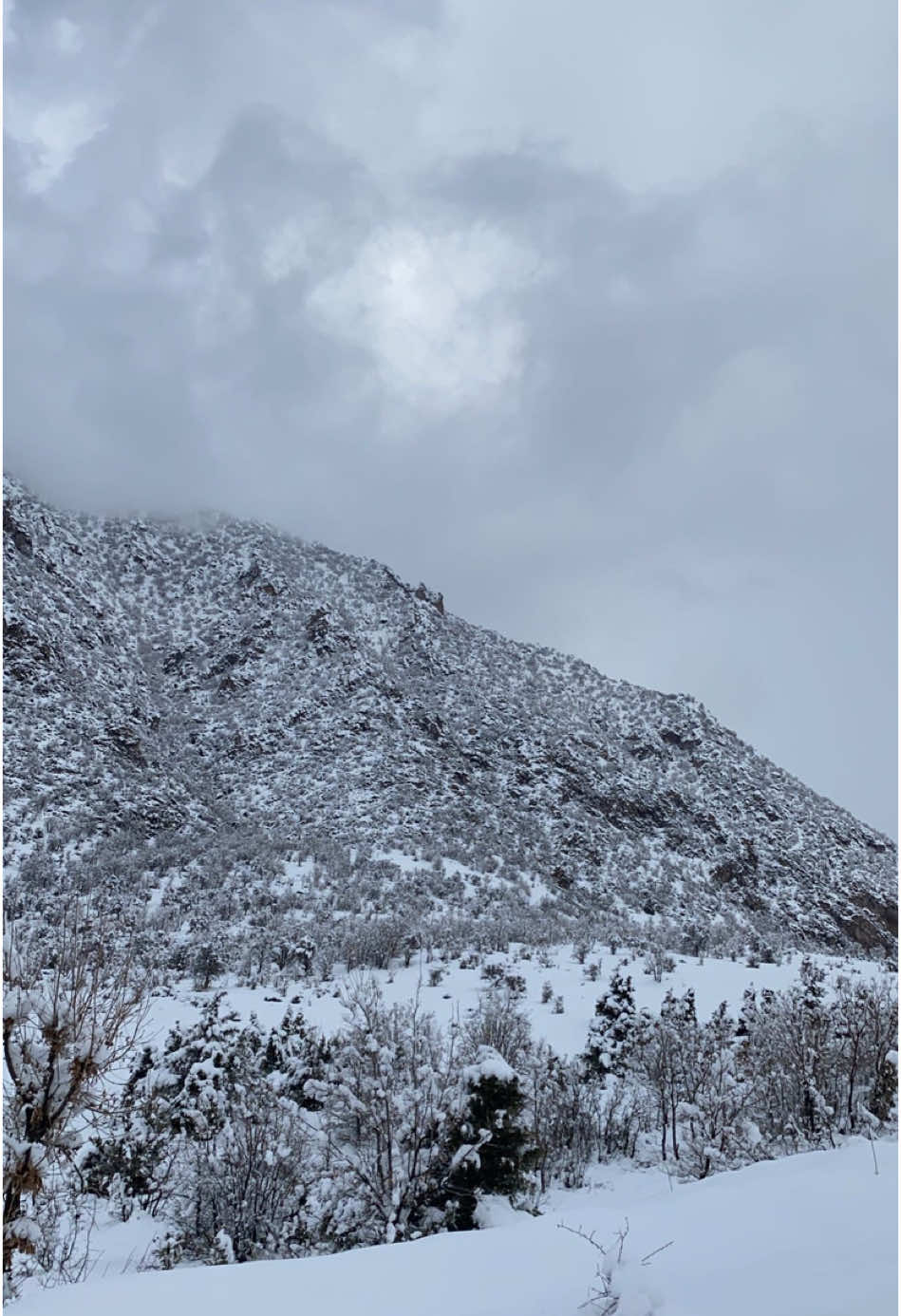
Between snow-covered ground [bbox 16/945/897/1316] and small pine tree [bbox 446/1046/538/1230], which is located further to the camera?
small pine tree [bbox 446/1046/538/1230]

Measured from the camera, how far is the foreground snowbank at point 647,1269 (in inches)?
189

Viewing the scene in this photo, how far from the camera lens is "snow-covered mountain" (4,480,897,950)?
36188 millimetres

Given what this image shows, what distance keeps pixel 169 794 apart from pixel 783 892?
40668 mm

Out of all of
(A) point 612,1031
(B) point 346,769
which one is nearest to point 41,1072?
(A) point 612,1031

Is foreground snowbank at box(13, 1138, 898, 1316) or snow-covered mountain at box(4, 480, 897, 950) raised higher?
snow-covered mountain at box(4, 480, 897, 950)

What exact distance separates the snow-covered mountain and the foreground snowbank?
23.2m

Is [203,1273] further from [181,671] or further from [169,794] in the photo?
[181,671]

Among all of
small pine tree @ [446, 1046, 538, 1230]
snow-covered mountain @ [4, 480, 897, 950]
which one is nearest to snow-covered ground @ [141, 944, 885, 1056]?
small pine tree @ [446, 1046, 538, 1230]

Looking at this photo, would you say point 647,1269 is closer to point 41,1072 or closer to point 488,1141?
point 41,1072

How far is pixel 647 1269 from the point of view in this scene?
549cm

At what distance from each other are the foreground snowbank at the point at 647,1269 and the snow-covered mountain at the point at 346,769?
76.2 feet

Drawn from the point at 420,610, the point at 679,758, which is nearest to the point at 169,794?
the point at 420,610

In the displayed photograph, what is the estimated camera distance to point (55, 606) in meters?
55.0

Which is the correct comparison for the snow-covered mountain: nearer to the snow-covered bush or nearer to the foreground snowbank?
the snow-covered bush
